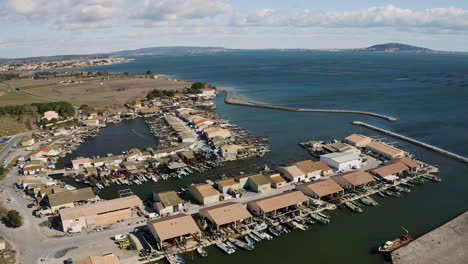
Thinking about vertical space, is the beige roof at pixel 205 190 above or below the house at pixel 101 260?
above

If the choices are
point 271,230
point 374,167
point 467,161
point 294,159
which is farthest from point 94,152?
point 467,161

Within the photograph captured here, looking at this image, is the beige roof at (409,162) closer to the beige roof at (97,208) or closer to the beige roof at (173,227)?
the beige roof at (173,227)

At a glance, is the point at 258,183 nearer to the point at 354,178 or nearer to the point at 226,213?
the point at 226,213

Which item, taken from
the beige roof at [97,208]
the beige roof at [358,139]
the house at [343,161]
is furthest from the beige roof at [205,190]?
the beige roof at [358,139]

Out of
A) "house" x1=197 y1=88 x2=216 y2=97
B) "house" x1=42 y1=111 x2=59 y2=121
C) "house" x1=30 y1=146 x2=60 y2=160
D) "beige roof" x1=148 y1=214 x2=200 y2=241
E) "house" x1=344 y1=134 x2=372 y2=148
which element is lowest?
"beige roof" x1=148 y1=214 x2=200 y2=241

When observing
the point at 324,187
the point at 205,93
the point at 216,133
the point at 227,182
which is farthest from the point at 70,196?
the point at 205,93

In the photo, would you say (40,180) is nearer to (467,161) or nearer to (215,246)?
(215,246)

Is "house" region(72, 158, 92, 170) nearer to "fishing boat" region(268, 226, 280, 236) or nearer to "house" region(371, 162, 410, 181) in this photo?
"fishing boat" region(268, 226, 280, 236)

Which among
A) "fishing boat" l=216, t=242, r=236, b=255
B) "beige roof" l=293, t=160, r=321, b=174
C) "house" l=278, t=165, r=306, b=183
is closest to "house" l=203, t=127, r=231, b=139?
"house" l=278, t=165, r=306, b=183
